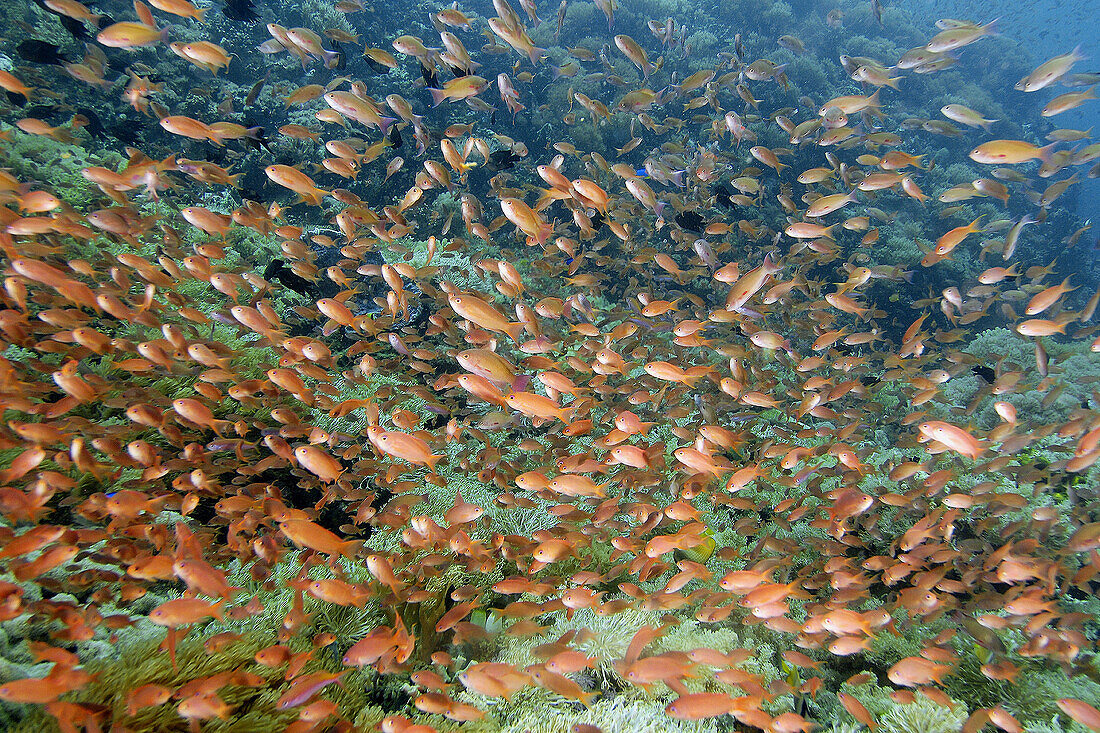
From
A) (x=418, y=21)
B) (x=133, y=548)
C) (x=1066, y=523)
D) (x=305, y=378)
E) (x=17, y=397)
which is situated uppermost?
(x=418, y=21)

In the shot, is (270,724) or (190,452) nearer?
(270,724)

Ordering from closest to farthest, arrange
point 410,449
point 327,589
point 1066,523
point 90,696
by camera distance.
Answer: point 90,696 → point 327,589 → point 410,449 → point 1066,523

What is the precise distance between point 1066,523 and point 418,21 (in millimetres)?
19395

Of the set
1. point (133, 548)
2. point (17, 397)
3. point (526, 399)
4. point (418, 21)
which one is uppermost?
point (418, 21)

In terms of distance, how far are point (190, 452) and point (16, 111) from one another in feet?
33.1

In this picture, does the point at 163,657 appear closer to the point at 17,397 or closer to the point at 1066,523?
the point at 17,397

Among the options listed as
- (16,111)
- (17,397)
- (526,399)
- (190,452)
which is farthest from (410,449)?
(16,111)

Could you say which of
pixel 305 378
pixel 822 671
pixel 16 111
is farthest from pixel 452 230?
pixel 822 671

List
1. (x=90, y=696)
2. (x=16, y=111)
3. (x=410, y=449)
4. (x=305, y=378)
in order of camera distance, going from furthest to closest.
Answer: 1. (x=16, y=111)
2. (x=305, y=378)
3. (x=410, y=449)
4. (x=90, y=696)

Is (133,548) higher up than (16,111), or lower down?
lower down

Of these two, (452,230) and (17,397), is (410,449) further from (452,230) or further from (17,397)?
(452,230)

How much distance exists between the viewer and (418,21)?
14961mm

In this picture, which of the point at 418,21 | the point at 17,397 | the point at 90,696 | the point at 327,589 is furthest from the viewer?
the point at 418,21

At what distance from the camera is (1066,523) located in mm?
4805
